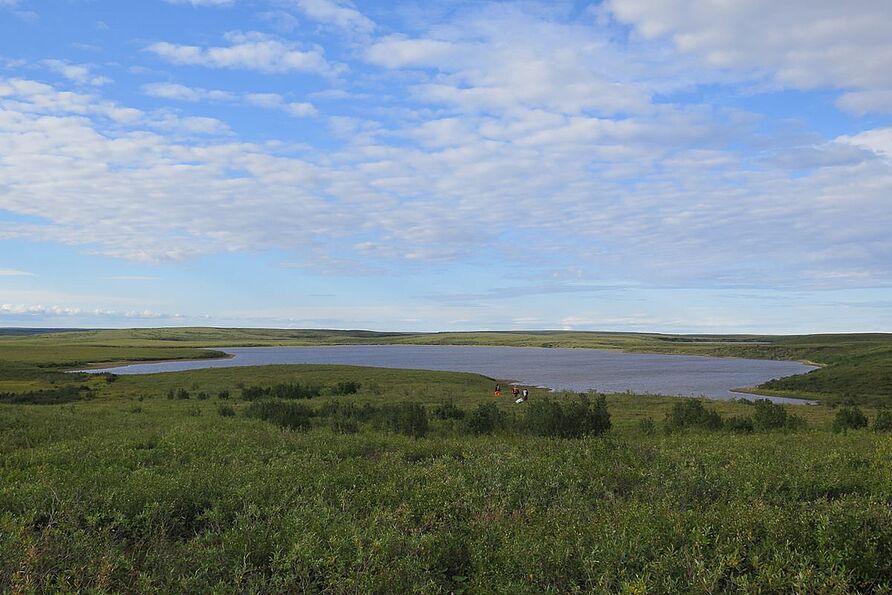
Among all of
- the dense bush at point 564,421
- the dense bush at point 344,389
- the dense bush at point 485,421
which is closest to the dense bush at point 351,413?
the dense bush at point 485,421

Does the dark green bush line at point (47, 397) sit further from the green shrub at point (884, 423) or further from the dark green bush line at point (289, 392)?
the green shrub at point (884, 423)

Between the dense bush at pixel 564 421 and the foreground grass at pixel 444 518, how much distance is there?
6.70m

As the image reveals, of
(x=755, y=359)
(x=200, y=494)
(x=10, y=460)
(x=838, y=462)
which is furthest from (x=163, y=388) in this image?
(x=755, y=359)

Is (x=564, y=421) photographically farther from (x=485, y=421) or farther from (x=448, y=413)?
(x=448, y=413)

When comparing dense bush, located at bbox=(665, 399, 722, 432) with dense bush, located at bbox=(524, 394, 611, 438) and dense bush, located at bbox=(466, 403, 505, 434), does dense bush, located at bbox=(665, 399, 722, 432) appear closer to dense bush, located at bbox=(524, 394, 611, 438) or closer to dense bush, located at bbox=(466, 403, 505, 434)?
dense bush, located at bbox=(524, 394, 611, 438)

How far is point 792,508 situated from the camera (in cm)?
685

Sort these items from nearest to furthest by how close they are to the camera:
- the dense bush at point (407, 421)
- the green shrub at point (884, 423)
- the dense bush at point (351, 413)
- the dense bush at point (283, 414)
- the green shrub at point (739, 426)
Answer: the dense bush at point (407, 421), the green shrub at point (884, 423), the green shrub at point (739, 426), the dense bush at point (283, 414), the dense bush at point (351, 413)

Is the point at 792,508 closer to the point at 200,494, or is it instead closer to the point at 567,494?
the point at 567,494

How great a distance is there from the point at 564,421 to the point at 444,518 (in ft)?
45.5

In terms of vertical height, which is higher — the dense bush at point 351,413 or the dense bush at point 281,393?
the dense bush at point 351,413

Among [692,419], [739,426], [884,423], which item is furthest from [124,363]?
[884,423]

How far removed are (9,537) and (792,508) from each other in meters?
8.88

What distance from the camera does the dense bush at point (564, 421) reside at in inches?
794

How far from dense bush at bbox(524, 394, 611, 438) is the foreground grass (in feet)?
22.0
